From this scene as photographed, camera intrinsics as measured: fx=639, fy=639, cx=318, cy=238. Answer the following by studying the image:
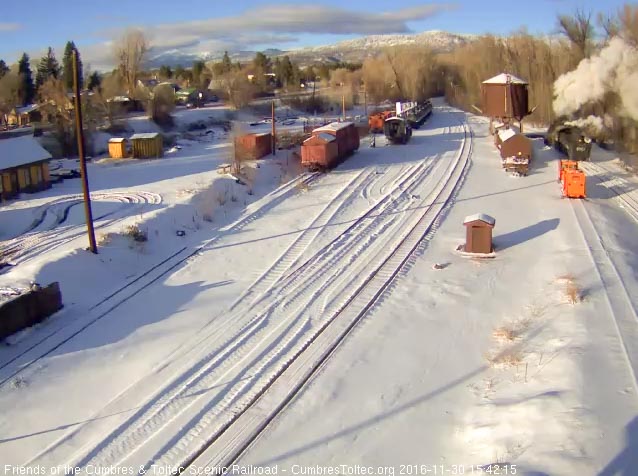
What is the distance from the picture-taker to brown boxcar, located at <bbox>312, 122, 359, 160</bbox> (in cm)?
3111

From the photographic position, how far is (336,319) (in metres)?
12.9

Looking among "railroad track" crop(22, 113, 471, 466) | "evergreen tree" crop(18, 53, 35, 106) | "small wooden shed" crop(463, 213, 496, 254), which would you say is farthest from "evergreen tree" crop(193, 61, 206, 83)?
"small wooden shed" crop(463, 213, 496, 254)

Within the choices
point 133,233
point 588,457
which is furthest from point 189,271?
point 588,457

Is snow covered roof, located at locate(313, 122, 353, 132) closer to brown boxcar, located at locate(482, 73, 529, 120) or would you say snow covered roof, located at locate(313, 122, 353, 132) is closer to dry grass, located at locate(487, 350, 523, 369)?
brown boxcar, located at locate(482, 73, 529, 120)

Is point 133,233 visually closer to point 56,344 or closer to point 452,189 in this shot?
point 56,344

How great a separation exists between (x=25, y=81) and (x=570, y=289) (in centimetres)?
6776

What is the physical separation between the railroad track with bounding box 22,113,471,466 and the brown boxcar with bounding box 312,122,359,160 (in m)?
13.7

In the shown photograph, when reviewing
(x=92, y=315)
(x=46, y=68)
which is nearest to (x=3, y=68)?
(x=46, y=68)

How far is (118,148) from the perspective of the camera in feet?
128

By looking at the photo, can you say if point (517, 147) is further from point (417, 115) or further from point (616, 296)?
point (417, 115)

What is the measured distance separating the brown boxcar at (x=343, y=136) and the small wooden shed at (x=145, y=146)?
38.6ft

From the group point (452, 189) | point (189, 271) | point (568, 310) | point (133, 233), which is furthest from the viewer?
point (452, 189)

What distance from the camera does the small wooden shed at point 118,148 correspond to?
128 feet

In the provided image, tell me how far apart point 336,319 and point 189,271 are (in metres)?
5.04
